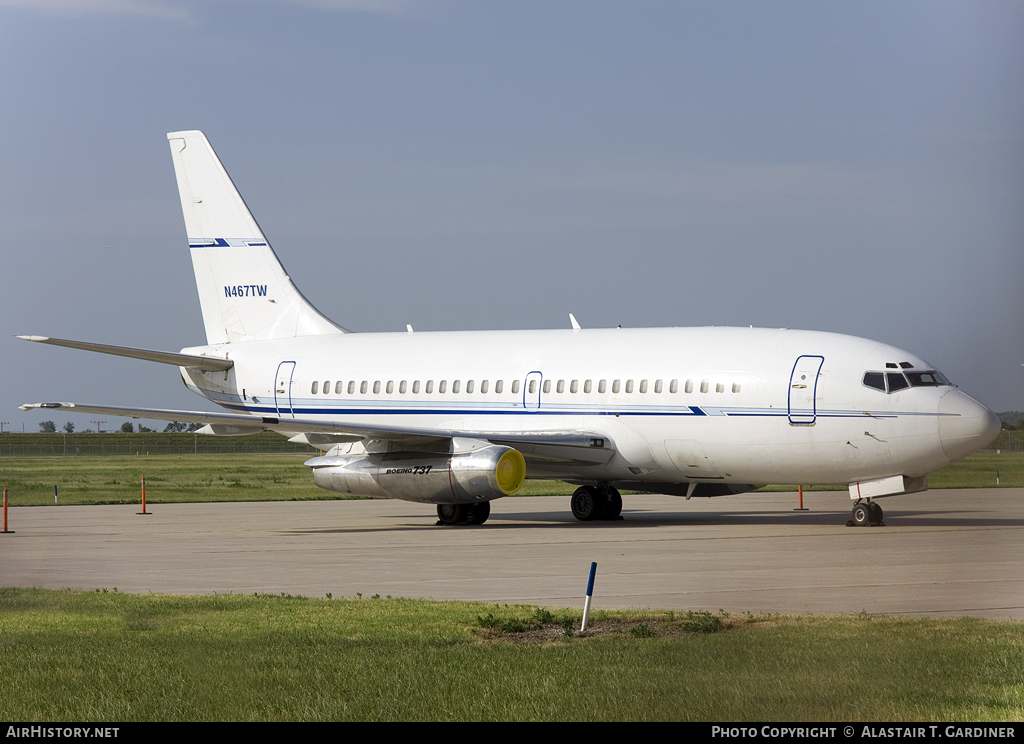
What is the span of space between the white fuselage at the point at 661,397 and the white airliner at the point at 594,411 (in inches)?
1.4

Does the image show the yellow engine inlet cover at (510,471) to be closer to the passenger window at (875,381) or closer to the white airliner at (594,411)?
the white airliner at (594,411)

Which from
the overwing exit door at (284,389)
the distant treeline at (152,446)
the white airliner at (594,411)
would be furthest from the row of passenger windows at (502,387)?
the distant treeline at (152,446)

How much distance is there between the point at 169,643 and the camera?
11.2m

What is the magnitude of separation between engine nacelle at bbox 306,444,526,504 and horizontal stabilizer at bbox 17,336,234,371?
576 centimetres

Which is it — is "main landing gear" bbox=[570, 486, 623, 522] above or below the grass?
below

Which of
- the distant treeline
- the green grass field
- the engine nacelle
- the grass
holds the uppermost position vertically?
the grass

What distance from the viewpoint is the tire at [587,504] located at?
1171 inches

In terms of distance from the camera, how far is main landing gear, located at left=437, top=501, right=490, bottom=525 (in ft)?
93.0

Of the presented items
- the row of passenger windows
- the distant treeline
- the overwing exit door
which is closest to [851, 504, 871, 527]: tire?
the row of passenger windows

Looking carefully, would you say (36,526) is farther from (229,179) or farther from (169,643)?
(169,643)

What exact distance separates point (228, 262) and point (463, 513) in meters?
11.7

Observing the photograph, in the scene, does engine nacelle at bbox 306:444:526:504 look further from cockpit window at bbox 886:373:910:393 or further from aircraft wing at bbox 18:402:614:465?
cockpit window at bbox 886:373:910:393
